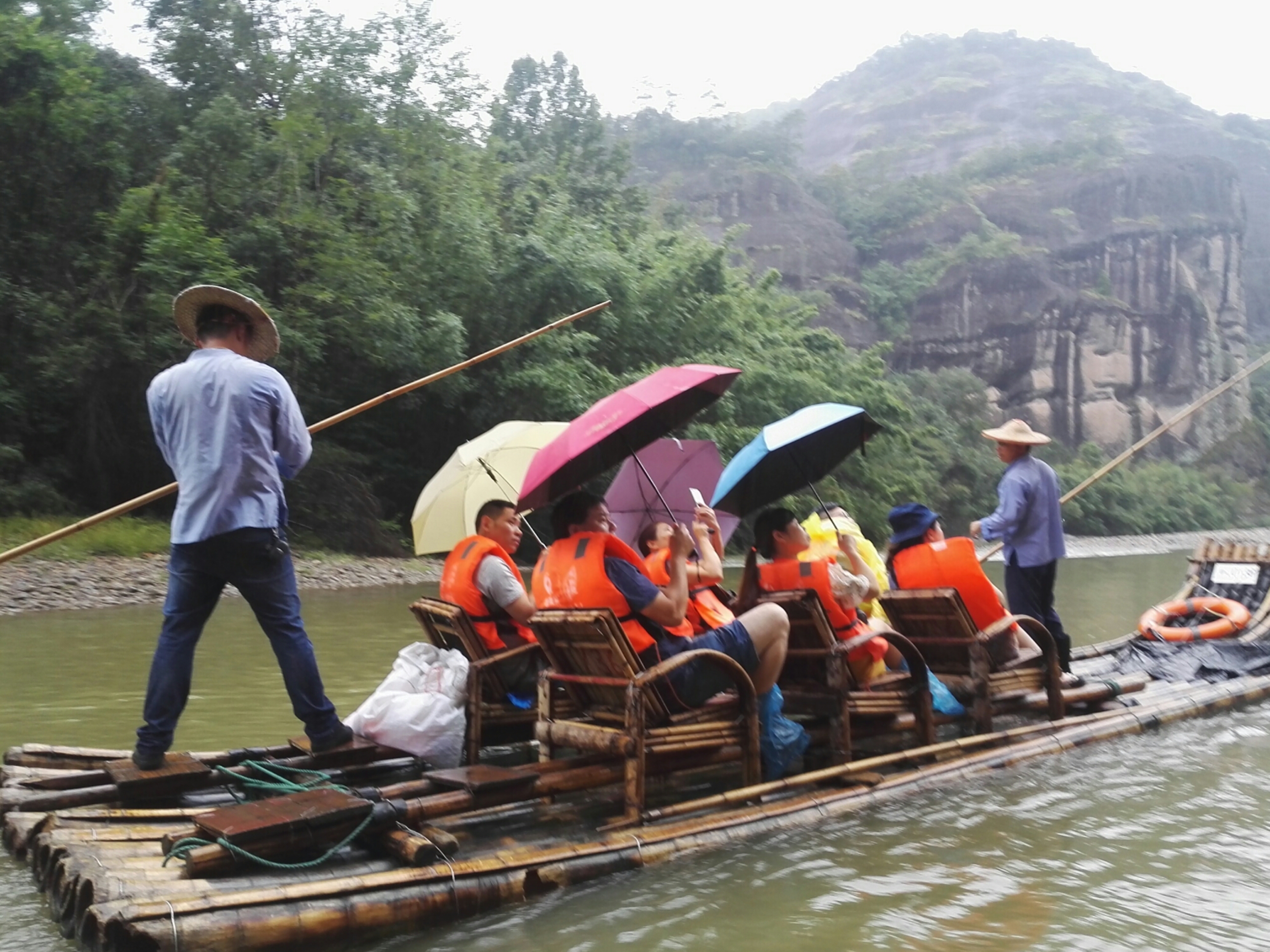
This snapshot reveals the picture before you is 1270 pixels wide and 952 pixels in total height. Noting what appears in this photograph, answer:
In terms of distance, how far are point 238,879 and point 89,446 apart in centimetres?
1756

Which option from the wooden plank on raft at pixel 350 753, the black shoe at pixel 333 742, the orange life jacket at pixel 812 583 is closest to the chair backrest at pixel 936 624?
the orange life jacket at pixel 812 583

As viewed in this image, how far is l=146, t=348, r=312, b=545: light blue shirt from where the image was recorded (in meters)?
3.97

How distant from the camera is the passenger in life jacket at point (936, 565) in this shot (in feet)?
18.1

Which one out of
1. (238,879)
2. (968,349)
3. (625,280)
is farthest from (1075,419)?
(238,879)

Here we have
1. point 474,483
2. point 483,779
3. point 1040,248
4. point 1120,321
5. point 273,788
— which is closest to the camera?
point 483,779

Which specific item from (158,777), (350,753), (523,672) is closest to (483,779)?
(350,753)

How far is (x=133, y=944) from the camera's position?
2.83 metres

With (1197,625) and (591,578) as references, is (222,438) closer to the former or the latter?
(591,578)

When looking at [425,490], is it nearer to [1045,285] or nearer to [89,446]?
[89,446]

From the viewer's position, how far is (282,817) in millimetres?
3355

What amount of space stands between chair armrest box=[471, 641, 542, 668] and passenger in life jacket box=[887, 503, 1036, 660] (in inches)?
77.3

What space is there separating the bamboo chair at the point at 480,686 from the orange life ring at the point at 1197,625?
5.35 m

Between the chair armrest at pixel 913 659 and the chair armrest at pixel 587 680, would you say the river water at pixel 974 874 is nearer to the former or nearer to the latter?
the chair armrest at pixel 913 659

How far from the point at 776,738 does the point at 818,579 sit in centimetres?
77
